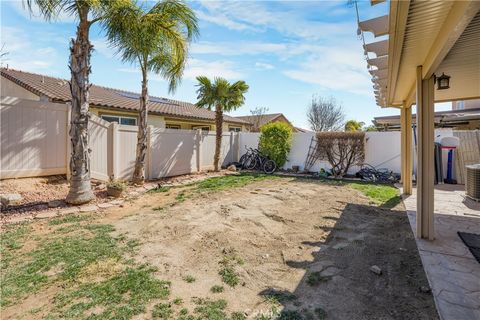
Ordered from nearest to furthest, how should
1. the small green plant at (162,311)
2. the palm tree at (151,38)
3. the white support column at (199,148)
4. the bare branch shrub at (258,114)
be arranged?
the small green plant at (162,311) < the palm tree at (151,38) < the white support column at (199,148) < the bare branch shrub at (258,114)

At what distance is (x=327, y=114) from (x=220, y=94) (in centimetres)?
2363

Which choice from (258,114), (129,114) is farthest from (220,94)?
(258,114)

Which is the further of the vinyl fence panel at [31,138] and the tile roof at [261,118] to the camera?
the tile roof at [261,118]

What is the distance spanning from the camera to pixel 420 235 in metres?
4.16

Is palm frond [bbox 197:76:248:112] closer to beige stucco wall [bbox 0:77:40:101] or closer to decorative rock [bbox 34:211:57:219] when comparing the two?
beige stucco wall [bbox 0:77:40:101]

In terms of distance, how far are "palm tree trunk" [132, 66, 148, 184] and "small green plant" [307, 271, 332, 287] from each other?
651cm

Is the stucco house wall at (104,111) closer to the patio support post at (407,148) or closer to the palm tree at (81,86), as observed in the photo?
the palm tree at (81,86)

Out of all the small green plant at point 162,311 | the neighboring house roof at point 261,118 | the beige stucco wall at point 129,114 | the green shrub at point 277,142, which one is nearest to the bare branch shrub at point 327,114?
the neighboring house roof at point 261,118

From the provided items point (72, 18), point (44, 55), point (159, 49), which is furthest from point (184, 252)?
point (44, 55)

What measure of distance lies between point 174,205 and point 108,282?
329 centimetres

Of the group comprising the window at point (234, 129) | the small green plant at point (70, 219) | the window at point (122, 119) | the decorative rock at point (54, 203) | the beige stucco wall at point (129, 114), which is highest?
the window at point (234, 129)

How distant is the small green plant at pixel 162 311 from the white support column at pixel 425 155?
3.91 meters

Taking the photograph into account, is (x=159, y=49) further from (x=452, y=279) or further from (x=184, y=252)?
(x=452, y=279)

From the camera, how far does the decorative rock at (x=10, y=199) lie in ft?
17.1
